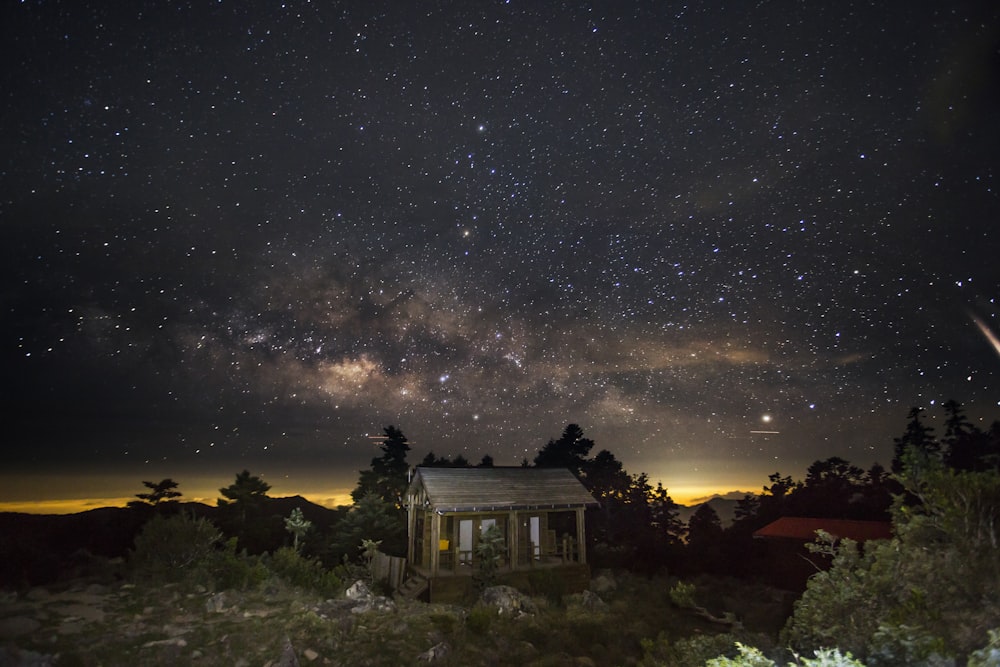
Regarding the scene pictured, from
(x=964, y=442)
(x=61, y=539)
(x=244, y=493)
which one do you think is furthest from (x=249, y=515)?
(x=964, y=442)

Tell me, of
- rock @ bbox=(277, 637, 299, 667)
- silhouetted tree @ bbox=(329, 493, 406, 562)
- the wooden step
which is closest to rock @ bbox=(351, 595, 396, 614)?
the wooden step

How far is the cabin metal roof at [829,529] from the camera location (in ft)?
64.0

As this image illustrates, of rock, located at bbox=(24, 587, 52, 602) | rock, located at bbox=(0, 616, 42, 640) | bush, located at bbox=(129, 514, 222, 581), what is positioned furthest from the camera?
bush, located at bbox=(129, 514, 222, 581)

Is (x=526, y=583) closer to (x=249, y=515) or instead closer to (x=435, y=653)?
(x=435, y=653)

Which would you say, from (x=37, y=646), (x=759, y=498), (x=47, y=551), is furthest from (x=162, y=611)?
(x=759, y=498)

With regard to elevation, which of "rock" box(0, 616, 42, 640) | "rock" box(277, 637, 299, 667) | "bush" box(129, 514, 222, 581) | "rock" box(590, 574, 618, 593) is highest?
"bush" box(129, 514, 222, 581)

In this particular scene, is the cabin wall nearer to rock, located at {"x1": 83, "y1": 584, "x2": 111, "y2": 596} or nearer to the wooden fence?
the wooden fence

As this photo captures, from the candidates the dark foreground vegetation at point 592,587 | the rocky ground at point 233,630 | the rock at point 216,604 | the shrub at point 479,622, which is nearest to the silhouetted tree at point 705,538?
the dark foreground vegetation at point 592,587

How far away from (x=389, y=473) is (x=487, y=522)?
464 inches

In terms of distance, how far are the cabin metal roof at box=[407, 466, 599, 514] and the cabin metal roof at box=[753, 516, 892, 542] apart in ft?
27.6

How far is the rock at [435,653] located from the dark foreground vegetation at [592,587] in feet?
0.17

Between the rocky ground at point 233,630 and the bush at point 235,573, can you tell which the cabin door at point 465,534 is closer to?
the rocky ground at point 233,630

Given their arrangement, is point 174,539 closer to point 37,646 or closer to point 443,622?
point 37,646

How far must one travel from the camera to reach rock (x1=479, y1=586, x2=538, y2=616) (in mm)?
17520
